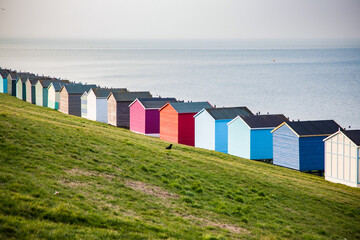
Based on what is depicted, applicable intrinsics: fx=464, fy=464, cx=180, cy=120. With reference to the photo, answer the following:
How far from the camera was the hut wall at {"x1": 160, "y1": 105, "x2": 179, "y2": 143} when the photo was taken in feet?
185

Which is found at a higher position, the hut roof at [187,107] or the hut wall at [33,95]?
the hut wall at [33,95]

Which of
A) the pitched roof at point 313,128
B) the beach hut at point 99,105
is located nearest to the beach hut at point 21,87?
the beach hut at point 99,105

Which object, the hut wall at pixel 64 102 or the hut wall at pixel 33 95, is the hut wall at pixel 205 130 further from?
the hut wall at pixel 33 95

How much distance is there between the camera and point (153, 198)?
20.1 m

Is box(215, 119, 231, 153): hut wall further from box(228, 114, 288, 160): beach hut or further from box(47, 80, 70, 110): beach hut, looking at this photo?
box(47, 80, 70, 110): beach hut

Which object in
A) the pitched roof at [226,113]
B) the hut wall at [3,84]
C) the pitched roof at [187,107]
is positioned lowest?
the pitched roof at [226,113]

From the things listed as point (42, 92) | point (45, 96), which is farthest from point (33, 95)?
point (45, 96)

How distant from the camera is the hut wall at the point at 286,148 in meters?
44.1

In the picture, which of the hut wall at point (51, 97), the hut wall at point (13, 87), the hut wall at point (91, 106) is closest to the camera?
the hut wall at point (91, 106)

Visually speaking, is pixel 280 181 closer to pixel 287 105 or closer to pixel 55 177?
pixel 55 177

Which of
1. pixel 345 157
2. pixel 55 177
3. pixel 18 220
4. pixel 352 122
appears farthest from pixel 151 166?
pixel 352 122

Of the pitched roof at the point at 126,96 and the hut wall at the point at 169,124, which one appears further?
the pitched roof at the point at 126,96

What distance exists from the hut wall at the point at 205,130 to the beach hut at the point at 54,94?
39.7 m

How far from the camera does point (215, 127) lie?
5238 cm
